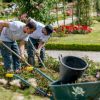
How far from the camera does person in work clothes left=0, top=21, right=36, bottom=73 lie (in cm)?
970

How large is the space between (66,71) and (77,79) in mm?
265

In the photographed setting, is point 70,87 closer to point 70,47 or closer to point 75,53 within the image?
point 75,53

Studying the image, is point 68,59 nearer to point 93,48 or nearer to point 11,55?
point 11,55

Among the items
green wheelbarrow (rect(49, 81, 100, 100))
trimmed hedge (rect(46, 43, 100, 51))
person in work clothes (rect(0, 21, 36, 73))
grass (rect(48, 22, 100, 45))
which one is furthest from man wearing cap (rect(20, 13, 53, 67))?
grass (rect(48, 22, 100, 45))

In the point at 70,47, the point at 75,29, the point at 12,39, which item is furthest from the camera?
the point at 75,29

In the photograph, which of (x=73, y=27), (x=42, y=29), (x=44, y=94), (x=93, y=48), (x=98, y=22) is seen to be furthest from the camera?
(x=98, y=22)

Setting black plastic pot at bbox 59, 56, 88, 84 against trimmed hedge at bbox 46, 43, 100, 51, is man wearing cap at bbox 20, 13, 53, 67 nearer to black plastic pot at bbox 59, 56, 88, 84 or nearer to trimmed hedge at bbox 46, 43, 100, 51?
black plastic pot at bbox 59, 56, 88, 84

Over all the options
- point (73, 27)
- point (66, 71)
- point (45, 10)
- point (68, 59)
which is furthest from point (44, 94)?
point (73, 27)

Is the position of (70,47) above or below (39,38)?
below

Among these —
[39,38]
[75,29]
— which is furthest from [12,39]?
[75,29]

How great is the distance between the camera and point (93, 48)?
16656mm

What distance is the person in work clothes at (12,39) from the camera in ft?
31.8

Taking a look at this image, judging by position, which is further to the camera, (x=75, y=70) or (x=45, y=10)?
(x=45, y=10)

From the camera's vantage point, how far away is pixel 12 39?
1016 cm
